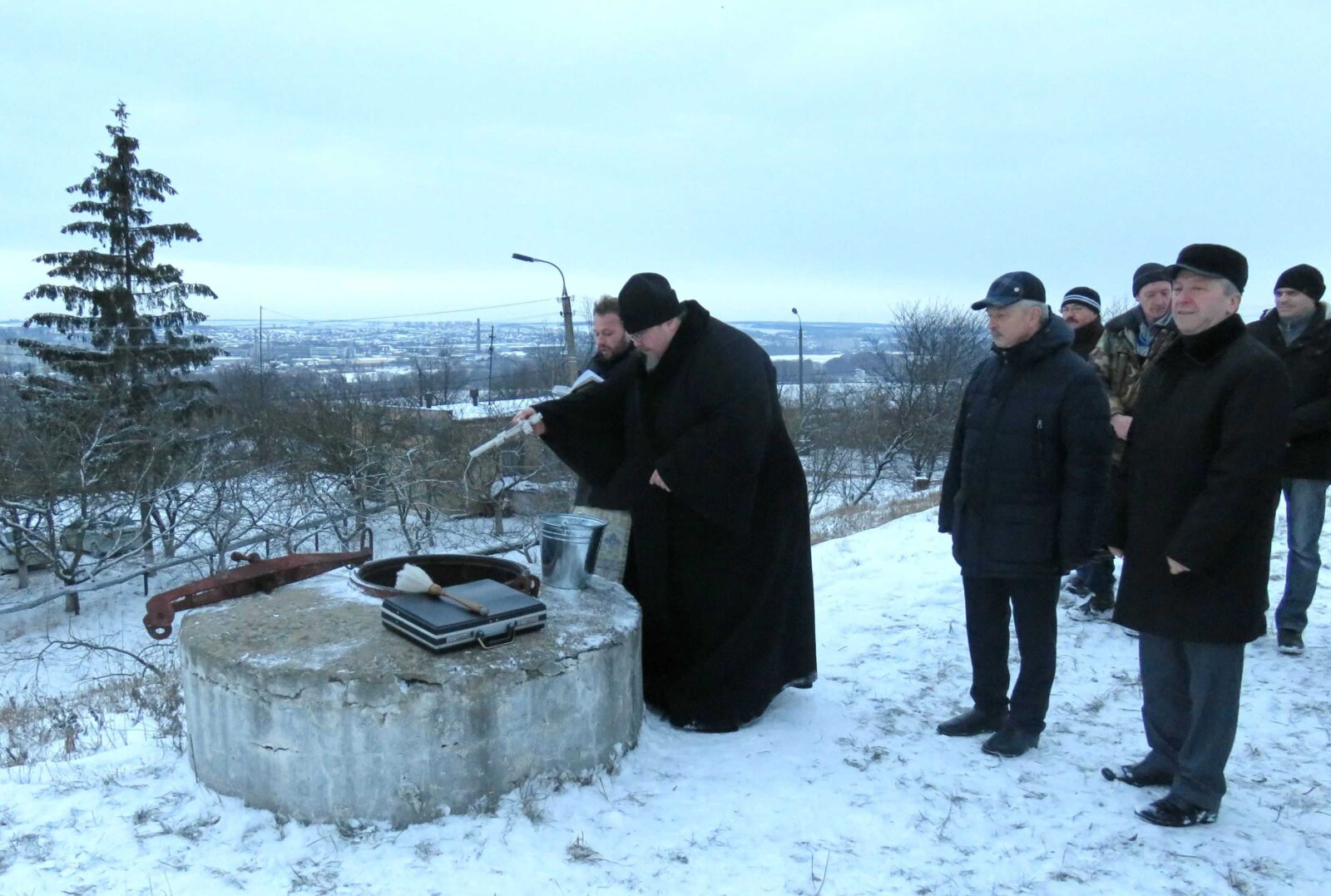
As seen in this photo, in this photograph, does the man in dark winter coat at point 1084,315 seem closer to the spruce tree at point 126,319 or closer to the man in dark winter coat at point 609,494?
the man in dark winter coat at point 609,494

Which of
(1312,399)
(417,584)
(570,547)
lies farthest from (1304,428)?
(417,584)

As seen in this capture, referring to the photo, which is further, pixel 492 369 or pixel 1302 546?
pixel 492 369

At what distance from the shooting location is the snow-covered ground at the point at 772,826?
2.86m

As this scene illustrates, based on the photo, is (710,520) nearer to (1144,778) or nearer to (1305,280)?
A: (1144,778)

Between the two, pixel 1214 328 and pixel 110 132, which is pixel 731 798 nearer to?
pixel 1214 328

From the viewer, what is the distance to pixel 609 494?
4336mm

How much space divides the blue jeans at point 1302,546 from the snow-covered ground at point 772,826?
0.63 meters

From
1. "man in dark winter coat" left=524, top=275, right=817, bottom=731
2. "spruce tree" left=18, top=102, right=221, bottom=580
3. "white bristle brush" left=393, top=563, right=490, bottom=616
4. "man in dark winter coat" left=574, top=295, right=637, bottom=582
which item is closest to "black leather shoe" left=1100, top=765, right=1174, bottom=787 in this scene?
"man in dark winter coat" left=524, top=275, right=817, bottom=731

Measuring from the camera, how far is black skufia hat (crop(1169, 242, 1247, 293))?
9.77 ft

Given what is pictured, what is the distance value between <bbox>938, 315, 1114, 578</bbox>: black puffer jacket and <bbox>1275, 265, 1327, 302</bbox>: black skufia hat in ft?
5.68

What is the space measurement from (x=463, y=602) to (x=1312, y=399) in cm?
400

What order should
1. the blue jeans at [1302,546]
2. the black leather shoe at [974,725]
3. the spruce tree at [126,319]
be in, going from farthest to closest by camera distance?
the spruce tree at [126,319] < the blue jeans at [1302,546] < the black leather shoe at [974,725]

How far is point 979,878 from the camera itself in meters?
2.89

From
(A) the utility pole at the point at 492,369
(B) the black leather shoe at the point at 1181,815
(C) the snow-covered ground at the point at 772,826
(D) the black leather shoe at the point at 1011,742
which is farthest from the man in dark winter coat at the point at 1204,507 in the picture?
(A) the utility pole at the point at 492,369
